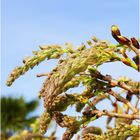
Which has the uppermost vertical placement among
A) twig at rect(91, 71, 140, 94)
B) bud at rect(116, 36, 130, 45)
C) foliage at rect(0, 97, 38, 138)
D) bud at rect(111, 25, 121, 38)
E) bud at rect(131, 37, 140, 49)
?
foliage at rect(0, 97, 38, 138)

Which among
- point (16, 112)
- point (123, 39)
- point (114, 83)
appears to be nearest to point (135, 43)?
point (123, 39)

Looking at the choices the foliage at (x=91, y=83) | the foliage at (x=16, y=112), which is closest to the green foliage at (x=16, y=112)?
the foliage at (x=16, y=112)

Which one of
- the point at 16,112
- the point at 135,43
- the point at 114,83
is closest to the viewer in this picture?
the point at 135,43

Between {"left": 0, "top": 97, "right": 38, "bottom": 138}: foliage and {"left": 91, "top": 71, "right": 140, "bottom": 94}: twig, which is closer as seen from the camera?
{"left": 91, "top": 71, "right": 140, "bottom": 94}: twig

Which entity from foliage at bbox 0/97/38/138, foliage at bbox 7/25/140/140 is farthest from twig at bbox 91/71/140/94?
foliage at bbox 0/97/38/138

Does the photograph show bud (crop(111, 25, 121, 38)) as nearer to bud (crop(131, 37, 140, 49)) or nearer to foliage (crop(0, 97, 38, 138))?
bud (crop(131, 37, 140, 49))

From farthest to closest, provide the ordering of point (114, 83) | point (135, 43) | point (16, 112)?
point (16, 112), point (114, 83), point (135, 43)

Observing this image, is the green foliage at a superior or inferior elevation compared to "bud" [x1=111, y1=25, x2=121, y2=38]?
superior

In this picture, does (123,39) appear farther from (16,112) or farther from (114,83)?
(16,112)

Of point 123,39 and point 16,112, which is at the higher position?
point 16,112

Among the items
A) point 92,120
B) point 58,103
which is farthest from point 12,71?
point 92,120

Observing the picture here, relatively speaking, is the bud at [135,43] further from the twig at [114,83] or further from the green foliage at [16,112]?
the green foliage at [16,112]

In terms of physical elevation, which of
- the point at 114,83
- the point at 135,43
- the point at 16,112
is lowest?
the point at 114,83
